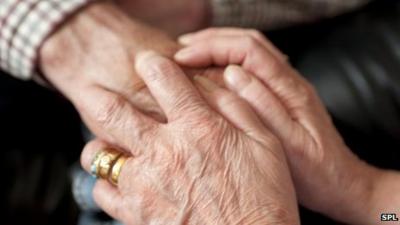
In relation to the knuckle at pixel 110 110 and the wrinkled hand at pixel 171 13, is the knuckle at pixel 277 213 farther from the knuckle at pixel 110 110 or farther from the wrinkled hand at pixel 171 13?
the wrinkled hand at pixel 171 13

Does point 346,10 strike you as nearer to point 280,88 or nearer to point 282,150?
point 280,88

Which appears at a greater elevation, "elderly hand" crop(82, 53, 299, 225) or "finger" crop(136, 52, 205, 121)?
"finger" crop(136, 52, 205, 121)

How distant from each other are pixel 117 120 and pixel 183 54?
0.16 m

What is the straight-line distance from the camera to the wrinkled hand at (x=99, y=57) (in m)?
0.80

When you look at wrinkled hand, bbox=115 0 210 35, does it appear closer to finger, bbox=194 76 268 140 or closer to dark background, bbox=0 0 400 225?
dark background, bbox=0 0 400 225

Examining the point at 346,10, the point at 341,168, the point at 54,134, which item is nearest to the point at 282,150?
the point at 341,168

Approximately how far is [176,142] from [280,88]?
21 centimetres

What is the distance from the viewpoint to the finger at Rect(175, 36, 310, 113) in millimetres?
819

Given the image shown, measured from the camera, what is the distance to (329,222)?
2.95 feet

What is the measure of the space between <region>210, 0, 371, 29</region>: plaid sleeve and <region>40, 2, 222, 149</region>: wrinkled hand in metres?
0.22

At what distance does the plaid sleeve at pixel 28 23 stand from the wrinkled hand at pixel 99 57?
0.01 m

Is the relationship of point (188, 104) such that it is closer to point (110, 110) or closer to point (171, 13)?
point (110, 110)

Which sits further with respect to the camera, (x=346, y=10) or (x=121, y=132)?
(x=346, y=10)

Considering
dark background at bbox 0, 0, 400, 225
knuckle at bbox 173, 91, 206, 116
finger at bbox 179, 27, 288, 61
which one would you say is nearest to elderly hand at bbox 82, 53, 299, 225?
knuckle at bbox 173, 91, 206, 116
